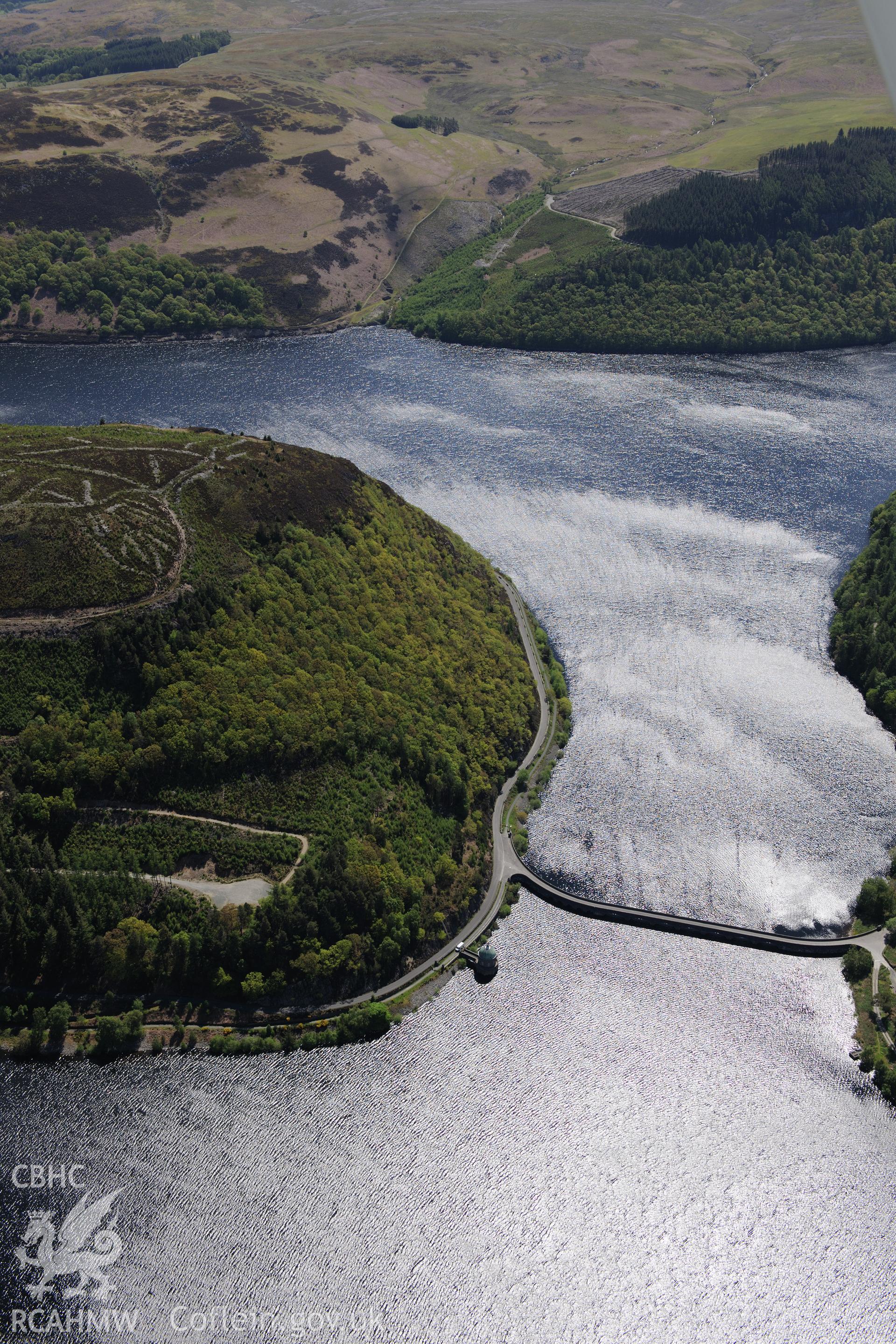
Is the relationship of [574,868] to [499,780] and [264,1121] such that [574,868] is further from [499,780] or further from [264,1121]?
[264,1121]

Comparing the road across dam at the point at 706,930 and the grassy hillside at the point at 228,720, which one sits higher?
the grassy hillside at the point at 228,720

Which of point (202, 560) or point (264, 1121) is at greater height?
point (202, 560)

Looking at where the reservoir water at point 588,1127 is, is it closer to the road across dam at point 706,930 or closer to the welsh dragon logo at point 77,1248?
the welsh dragon logo at point 77,1248

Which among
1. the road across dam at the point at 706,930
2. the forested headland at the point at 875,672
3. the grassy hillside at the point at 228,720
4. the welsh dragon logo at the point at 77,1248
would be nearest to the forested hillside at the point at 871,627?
the forested headland at the point at 875,672

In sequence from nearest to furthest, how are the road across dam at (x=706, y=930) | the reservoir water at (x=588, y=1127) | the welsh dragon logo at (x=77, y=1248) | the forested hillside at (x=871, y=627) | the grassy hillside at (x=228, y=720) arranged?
1. the welsh dragon logo at (x=77, y=1248)
2. the reservoir water at (x=588, y=1127)
3. the grassy hillside at (x=228, y=720)
4. the road across dam at (x=706, y=930)
5. the forested hillside at (x=871, y=627)

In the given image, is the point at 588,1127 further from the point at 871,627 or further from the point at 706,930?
the point at 871,627

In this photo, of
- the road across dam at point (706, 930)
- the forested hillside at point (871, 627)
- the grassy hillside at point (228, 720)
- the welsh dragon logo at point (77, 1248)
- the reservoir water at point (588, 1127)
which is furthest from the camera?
the forested hillside at point (871, 627)

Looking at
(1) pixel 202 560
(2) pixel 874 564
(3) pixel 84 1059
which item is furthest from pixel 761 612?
(3) pixel 84 1059
